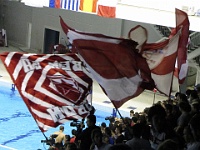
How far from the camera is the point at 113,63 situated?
651 cm

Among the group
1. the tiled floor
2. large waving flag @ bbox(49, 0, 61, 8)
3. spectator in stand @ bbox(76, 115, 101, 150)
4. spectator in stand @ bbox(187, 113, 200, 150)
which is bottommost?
the tiled floor

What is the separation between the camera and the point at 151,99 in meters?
15.7

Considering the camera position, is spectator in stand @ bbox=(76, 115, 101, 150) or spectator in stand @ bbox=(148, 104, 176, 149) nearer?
spectator in stand @ bbox=(148, 104, 176, 149)

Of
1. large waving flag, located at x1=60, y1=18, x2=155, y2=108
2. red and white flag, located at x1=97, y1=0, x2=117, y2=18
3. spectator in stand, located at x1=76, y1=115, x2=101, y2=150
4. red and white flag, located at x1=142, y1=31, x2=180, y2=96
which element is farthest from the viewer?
red and white flag, located at x1=97, y1=0, x2=117, y2=18

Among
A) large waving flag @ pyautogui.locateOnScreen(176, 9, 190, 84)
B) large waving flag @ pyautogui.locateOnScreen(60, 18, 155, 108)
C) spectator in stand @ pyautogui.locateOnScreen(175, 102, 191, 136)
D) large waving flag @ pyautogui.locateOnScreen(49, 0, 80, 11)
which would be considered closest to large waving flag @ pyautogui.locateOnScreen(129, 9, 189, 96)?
large waving flag @ pyautogui.locateOnScreen(176, 9, 190, 84)

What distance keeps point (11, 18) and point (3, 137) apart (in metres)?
13.4

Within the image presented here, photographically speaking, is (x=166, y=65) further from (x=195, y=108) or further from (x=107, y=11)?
(x=107, y=11)

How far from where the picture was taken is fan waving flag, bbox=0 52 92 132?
6.19m

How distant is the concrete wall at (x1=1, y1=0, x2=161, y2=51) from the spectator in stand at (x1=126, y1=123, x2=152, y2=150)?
43.5ft

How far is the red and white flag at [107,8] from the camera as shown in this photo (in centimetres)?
1509

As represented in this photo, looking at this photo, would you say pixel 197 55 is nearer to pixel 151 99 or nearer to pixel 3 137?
pixel 151 99

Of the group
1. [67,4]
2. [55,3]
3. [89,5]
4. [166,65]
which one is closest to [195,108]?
[166,65]

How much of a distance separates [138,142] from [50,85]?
1801 millimetres

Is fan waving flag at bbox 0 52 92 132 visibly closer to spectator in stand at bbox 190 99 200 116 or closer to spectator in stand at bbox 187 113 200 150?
spectator in stand at bbox 190 99 200 116
